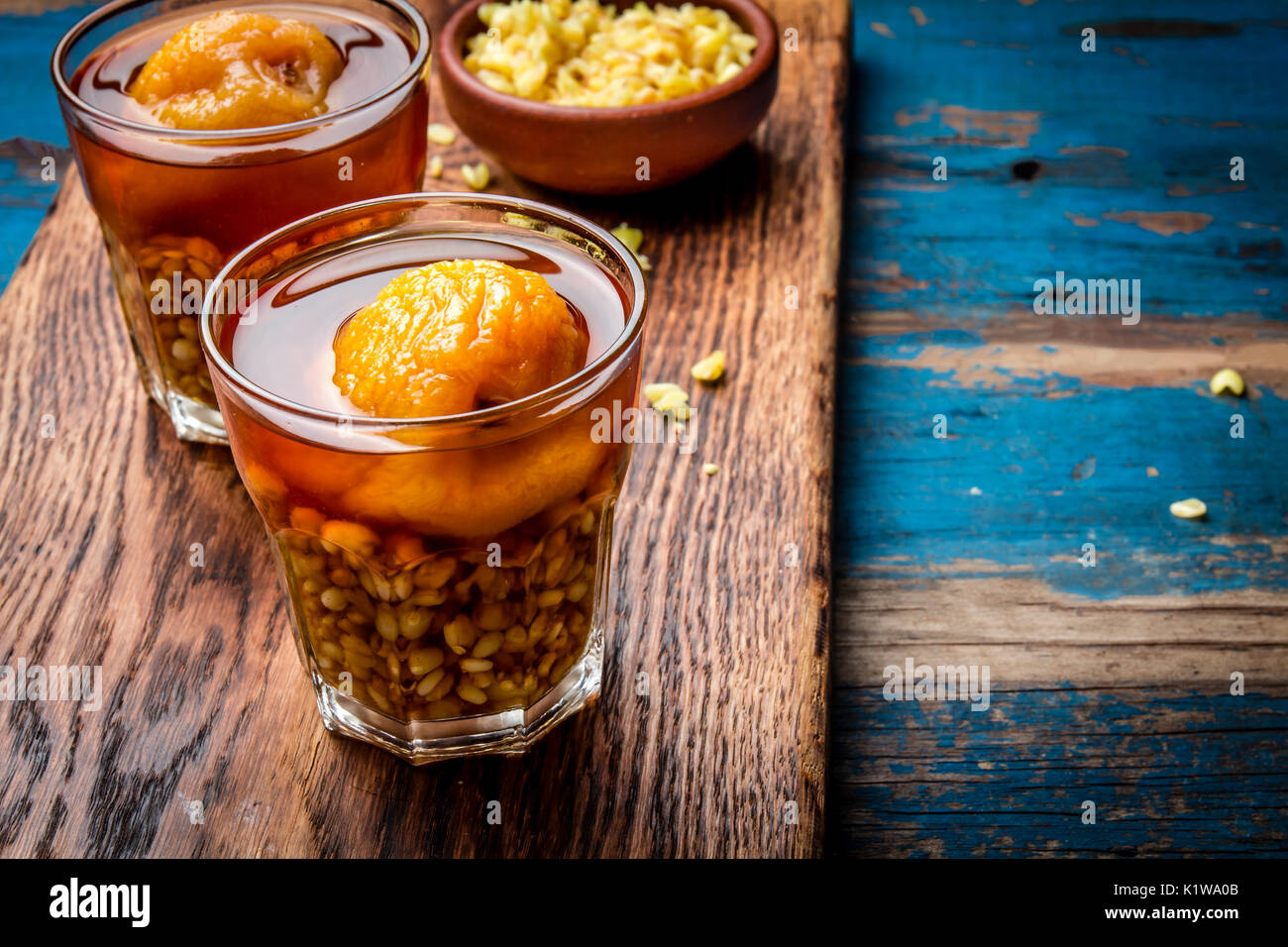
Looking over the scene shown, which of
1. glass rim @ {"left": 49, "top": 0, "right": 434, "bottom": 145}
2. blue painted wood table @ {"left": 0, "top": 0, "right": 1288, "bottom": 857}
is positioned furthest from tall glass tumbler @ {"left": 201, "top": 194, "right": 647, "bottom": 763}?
blue painted wood table @ {"left": 0, "top": 0, "right": 1288, "bottom": 857}

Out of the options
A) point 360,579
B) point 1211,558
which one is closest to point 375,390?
point 360,579

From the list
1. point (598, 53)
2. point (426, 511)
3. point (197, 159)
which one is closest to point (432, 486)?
point (426, 511)

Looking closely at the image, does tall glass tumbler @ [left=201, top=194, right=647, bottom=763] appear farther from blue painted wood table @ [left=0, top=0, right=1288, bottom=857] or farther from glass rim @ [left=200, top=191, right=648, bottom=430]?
blue painted wood table @ [left=0, top=0, right=1288, bottom=857]

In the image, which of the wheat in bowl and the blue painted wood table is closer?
the blue painted wood table

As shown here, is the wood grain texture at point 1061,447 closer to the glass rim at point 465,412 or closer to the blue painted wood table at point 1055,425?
the blue painted wood table at point 1055,425

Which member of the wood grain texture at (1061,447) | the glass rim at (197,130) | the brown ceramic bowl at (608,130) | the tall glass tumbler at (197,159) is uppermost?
the glass rim at (197,130)

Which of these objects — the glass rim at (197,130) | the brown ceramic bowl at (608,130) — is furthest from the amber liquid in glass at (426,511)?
the brown ceramic bowl at (608,130)
